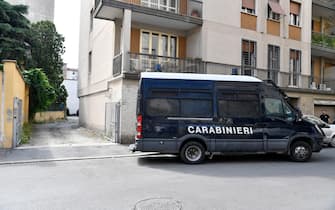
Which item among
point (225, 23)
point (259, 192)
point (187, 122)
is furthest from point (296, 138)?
point (225, 23)

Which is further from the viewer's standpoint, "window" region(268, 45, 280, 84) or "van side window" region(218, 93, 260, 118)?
"window" region(268, 45, 280, 84)

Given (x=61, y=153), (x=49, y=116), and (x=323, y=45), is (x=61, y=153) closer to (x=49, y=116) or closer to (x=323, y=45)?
(x=323, y=45)

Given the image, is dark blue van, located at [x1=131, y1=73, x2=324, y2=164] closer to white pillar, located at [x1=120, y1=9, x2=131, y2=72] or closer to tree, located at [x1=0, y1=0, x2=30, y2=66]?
white pillar, located at [x1=120, y1=9, x2=131, y2=72]

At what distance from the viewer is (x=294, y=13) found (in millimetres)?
20594

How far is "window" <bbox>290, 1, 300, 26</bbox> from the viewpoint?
20469mm

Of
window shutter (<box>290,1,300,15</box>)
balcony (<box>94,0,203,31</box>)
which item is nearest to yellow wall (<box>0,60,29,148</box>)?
balcony (<box>94,0,203,31</box>)

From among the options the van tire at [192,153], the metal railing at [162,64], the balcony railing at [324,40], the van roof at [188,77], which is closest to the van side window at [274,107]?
the van roof at [188,77]

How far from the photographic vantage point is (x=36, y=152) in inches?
448

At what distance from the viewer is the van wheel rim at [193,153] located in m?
9.63

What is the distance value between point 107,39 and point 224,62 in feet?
23.7

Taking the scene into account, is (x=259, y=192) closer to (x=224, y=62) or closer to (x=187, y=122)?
(x=187, y=122)

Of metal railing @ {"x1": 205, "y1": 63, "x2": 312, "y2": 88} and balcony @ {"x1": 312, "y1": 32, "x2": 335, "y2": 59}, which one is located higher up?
balcony @ {"x1": 312, "y1": 32, "x2": 335, "y2": 59}

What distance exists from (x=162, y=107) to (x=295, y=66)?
14.2 m

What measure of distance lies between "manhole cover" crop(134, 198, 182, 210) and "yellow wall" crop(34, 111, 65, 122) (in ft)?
88.7
